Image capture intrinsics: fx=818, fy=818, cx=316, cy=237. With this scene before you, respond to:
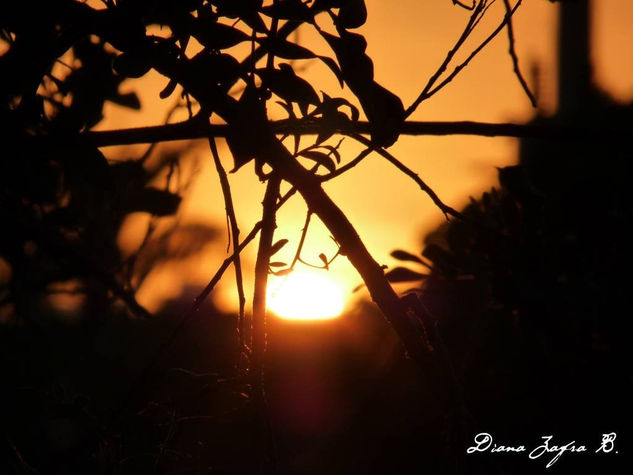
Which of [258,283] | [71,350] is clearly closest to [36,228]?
[258,283]

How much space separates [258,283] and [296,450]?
171cm

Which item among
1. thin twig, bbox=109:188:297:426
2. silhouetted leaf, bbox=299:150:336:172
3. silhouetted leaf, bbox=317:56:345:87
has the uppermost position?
silhouetted leaf, bbox=317:56:345:87

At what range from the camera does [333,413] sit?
3.29 m

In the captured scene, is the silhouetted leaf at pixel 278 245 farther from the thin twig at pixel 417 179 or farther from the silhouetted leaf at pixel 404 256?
the silhouetted leaf at pixel 404 256

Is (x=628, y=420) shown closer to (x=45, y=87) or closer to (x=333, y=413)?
(x=333, y=413)

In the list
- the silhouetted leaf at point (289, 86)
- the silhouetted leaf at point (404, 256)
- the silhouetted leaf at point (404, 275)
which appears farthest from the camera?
the silhouetted leaf at point (404, 256)

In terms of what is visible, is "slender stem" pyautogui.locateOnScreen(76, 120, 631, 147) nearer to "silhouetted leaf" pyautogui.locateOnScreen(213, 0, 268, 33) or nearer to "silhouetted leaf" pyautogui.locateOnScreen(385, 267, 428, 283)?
"silhouetted leaf" pyautogui.locateOnScreen(213, 0, 268, 33)

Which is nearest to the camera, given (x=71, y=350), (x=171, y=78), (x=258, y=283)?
(x=171, y=78)

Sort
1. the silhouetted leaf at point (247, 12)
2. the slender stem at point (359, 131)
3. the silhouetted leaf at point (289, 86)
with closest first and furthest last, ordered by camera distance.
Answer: the silhouetted leaf at point (247, 12)
the silhouetted leaf at point (289, 86)
the slender stem at point (359, 131)

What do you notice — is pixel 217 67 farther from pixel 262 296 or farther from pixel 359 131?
pixel 262 296

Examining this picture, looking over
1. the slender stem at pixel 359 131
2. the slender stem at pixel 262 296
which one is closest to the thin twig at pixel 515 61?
the slender stem at pixel 359 131

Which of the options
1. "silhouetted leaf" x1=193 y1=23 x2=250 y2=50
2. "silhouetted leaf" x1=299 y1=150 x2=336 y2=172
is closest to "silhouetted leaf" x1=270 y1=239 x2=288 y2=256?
"silhouetted leaf" x1=299 y1=150 x2=336 y2=172

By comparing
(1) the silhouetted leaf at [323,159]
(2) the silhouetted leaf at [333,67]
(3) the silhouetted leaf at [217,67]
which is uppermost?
(3) the silhouetted leaf at [217,67]

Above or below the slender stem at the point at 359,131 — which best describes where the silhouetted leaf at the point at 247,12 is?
above
